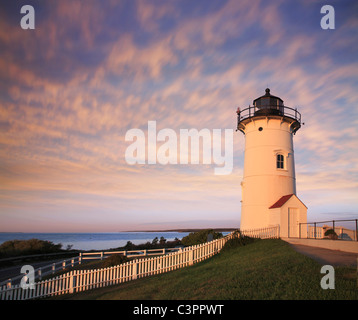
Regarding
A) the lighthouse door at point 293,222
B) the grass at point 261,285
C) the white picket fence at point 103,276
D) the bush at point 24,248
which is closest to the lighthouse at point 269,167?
the lighthouse door at point 293,222

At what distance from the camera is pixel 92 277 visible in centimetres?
1184

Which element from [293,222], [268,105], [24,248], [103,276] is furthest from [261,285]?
[24,248]

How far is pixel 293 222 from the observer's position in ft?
63.3

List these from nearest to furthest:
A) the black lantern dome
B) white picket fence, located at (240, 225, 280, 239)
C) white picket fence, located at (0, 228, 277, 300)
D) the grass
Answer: the grass → white picket fence, located at (0, 228, 277, 300) → white picket fence, located at (240, 225, 280, 239) → the black lantern dome

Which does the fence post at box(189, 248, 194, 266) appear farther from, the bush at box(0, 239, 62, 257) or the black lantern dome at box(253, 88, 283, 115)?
the bush at box(0, 239, 62, 257)

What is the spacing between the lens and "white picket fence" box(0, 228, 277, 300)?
10.2 m

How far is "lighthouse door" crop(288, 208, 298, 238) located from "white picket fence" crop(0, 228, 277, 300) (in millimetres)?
6542

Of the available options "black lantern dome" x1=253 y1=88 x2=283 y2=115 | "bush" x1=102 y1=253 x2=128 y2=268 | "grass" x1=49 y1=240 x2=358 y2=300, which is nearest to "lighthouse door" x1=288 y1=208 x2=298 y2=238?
"black lantern dome" x1=253 y1=88 x2=283 y2=115

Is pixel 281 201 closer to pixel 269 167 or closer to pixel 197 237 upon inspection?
pixel 269 167

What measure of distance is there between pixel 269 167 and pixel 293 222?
4231mm
